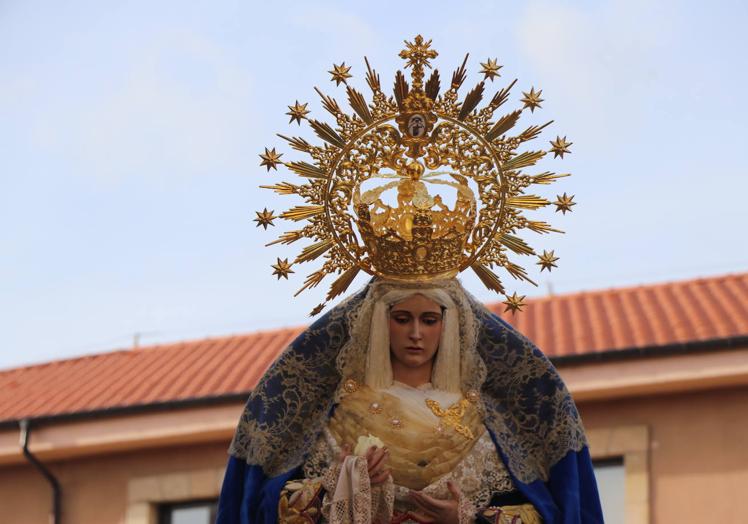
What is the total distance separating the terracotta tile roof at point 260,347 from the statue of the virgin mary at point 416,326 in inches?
343

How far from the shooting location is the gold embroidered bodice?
30.2 feet

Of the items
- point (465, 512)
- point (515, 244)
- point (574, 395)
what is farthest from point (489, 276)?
point (574, 395)

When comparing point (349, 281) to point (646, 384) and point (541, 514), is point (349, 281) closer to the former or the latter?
point (541, 514)

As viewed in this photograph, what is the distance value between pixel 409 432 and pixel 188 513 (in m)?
10.8

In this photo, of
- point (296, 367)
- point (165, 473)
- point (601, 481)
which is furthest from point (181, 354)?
point (296, 367)

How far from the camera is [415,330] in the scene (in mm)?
9461

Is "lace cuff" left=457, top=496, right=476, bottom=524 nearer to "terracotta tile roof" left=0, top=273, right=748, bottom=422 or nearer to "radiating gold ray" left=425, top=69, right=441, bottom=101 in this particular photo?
"radiating gold ray" left=425, top=69, right=441, bottom=101

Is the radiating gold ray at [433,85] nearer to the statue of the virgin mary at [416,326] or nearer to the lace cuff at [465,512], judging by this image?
the statue of the virgin mary at [416,326]

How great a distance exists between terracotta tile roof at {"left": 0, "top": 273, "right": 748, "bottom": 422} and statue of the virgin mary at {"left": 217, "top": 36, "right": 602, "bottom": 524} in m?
8.72

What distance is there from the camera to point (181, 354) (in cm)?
2203

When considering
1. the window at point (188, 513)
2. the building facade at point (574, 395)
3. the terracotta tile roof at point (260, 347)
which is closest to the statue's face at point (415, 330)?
the building facade at point (574, 395)

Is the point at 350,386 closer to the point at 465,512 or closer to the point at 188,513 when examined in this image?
the point at 465,512

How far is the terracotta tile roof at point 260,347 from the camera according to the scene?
18875mm

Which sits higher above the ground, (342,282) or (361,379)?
(342,282)
